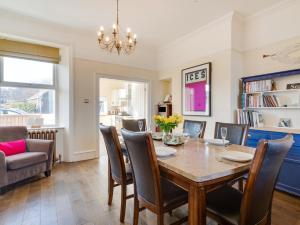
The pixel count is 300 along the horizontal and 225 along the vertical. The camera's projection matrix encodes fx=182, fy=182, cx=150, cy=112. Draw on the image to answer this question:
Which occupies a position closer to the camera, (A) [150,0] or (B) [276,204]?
(B) [276,204]

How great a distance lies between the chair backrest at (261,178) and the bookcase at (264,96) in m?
2.13

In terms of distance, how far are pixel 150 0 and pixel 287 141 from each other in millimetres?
2714

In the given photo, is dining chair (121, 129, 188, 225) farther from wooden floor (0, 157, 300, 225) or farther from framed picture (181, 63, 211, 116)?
framed picture (181, 63, 211, 116)

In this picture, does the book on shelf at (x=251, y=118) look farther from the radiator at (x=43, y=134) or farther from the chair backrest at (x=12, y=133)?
the chair backrest at (x=12, y=133)

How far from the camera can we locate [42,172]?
3090mm

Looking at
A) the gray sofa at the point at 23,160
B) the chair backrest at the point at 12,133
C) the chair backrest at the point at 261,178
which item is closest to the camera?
the chair backrest at the point at 261,178

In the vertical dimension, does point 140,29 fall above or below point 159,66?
above

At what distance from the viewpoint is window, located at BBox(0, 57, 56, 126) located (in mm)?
3652

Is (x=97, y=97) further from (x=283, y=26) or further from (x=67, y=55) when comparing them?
(x=283, y=26)

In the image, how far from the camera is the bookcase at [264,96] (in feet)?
9.46

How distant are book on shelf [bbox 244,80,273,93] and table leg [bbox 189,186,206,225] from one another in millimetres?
2681

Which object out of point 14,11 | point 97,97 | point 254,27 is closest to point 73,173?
point 97,97

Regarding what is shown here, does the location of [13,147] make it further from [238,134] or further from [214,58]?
[214,58]

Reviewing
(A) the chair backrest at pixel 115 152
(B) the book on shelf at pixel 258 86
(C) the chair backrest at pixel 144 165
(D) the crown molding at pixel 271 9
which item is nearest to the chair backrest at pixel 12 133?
(A) the chair backrest at pixel 115 152
